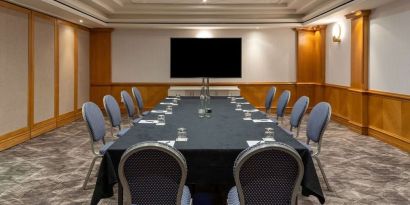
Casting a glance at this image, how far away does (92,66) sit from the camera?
10297mm

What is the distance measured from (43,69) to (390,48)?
5.85 meters

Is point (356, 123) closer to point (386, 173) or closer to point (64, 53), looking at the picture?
point (386, 173)

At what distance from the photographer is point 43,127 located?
7.33 metres

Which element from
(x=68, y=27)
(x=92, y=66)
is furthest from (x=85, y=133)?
(x=92, y=66)

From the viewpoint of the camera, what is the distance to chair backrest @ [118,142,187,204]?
6.90 ft

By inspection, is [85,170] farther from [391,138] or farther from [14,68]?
[391,138]

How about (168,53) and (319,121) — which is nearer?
(319,121)

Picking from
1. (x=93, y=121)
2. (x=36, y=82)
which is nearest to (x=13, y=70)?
(x=36, y=82)

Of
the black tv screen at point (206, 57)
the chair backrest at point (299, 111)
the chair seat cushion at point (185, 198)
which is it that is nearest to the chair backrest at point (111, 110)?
the chair backrest at point (299, 111)

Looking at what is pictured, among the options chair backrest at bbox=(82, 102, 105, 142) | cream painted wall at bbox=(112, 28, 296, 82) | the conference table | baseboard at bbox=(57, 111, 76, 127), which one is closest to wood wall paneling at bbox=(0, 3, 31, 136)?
baseboard at bbox=(57, 111, 76, 127)

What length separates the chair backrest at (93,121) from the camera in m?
3.71

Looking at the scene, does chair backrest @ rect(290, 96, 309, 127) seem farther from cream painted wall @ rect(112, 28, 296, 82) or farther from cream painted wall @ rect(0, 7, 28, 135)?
cream painted wall @ rect(112, 28, 296, 82)

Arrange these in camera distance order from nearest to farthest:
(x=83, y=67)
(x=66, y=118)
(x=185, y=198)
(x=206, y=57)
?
1. (x=185, y=198)
2. (x=66, y=118)
3. (x=206, y=57)
4. (x=83, y=67)

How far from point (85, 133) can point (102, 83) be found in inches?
125
